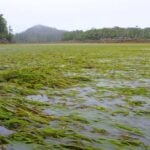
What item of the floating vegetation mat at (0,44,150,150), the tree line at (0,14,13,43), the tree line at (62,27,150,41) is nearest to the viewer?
the floating vegetation mat at (0,44,150,150)

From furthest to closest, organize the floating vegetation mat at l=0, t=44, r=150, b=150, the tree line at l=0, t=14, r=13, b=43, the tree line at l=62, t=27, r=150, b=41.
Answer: the tree line at l=62, t=27, r=150, b=41
the tree line at l=0, t=14, r=13, b=43
the floating vegetation mat at l=0, t=44, r=150, b=150

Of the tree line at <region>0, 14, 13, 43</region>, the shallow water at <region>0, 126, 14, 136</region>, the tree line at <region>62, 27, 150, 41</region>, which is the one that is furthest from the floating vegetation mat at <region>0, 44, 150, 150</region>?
the tree line at <region>62, 27, 150, 41</region>

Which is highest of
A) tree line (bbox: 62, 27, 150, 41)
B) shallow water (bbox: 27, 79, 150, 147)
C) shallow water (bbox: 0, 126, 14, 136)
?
tree line (bbox: 62, 27, 150, 41)

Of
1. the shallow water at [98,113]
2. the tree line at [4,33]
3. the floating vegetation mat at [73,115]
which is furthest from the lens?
the tree line at [4,33]

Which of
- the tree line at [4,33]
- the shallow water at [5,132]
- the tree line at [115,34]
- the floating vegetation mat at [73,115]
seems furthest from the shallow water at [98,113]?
the tree line at [115,34]

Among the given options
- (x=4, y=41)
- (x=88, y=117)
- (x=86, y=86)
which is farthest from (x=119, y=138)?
(x=4, y=41)

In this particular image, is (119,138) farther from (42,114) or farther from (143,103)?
(143,103)

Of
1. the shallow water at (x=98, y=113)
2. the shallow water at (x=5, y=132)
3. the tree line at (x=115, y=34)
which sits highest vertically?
the tree line at (x=115, y=34)

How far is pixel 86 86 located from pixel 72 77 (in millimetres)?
1214

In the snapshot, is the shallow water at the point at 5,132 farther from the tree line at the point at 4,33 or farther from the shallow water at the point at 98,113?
the tree line at the point at 4,33

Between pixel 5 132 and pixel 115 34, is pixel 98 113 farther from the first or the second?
pixel 115 34

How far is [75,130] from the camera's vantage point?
3.80 m

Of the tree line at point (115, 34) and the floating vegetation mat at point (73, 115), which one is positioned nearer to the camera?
the floating vegetation mat at point (73, 115)

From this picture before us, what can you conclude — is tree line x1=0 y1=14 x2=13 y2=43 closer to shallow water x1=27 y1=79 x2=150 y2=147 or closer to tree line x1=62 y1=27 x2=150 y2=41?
tree line x1=62 y1=27 x2=150 y2=41
